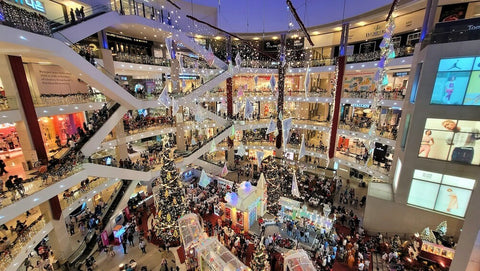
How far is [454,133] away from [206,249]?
12.2 meters

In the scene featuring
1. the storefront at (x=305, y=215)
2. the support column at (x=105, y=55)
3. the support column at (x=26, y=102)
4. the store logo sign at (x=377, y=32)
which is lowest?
the storefront at (x=305, y=215)

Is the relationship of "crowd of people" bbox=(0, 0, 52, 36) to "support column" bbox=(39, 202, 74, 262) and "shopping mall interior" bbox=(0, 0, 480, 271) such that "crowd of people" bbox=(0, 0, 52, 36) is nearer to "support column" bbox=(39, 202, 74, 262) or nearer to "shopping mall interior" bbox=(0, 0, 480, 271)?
"shopping mall interior" bbox=(0, 0, 480, 271)

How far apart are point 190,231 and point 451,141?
514 inches

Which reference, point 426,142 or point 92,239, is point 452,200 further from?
point 92,239

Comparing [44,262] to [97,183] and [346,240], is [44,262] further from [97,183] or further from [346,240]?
[346,240]

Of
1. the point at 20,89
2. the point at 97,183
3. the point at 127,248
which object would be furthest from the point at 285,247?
the point at 20,89

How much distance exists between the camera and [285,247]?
1138 cm

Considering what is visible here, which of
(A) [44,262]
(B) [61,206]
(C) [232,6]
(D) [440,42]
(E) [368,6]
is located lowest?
(A) [44,262]

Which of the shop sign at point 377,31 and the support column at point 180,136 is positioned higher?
the shop sign at point 377,31

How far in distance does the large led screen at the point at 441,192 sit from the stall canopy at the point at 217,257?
9572 mm

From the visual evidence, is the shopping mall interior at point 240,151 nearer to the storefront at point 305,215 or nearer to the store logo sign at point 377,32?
the storefront at point 305,215

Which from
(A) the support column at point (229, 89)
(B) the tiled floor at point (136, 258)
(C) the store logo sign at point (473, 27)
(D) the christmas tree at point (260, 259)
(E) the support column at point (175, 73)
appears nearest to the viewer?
(D) the christmas tree at point (260, 259)

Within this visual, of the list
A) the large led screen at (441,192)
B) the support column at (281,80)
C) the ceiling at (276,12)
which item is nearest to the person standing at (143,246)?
the support column at (281,80)

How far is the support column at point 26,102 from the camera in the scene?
8609 millimetres
